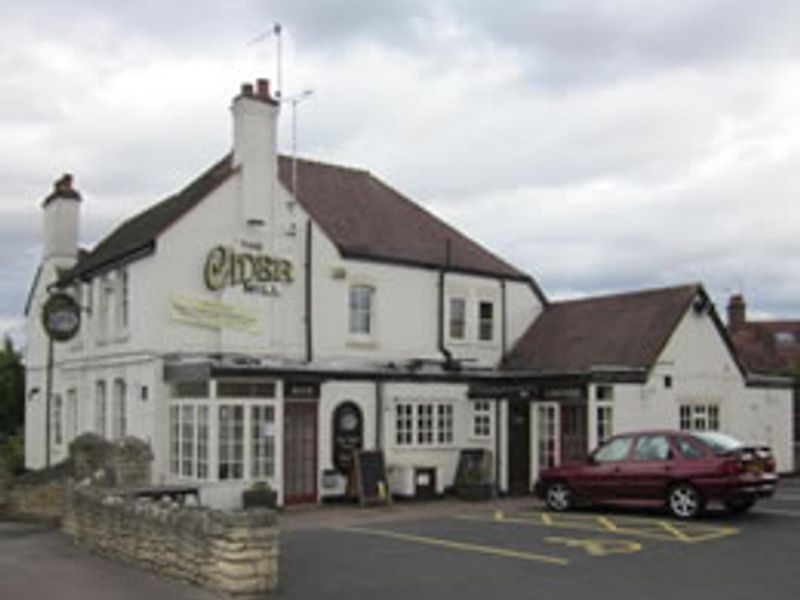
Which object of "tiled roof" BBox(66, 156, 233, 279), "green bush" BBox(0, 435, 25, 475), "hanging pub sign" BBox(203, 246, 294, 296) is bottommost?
"green bush" BBox(0, 435, 25, 475)

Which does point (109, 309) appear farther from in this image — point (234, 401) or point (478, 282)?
point (478, 282)

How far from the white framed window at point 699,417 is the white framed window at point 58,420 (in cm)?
1693

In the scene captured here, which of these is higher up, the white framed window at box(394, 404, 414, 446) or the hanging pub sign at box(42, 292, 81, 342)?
the hanging pub sign at box(42, 292, 81, 342)

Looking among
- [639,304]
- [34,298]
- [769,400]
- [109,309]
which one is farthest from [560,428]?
[34,298]

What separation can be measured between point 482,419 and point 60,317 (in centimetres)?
1056

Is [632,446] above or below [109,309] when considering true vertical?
below

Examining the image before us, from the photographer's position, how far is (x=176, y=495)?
17359 millimetres

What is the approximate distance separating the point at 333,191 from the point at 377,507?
9677 millimetres

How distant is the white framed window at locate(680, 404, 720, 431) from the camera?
77.5ft

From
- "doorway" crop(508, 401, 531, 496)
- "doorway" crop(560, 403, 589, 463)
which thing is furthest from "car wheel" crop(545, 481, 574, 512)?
"doorway" crop(508, 401, 531, 496)

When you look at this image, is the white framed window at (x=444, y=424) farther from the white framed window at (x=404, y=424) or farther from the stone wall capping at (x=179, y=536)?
the stone wall capping at (x=179, y=536)

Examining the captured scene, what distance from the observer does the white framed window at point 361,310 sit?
78.6 feet

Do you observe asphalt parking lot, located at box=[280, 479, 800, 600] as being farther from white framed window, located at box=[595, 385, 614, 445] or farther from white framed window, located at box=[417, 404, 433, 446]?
white framed window, located at box=[417, 404, 433, 446]

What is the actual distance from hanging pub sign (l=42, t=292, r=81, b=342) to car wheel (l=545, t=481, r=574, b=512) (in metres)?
11.7
